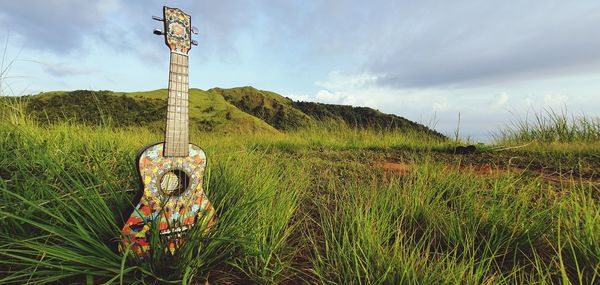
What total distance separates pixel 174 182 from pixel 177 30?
2.92ft

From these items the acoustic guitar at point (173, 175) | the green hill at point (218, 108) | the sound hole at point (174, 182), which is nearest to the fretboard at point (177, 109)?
the acoustic guitar at point (173, 175)

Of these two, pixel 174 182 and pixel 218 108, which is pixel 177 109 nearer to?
pixel 174 182

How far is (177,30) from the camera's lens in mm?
1987

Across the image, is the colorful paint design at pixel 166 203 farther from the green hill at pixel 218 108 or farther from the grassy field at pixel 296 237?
the green hill at pixel 218 108

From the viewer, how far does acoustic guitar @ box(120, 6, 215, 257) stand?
64.1 inches

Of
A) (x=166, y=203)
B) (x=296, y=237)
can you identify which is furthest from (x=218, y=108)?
(x=166, y=203)

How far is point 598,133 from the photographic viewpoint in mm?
6750

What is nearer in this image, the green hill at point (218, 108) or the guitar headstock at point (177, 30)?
the guitar headstock at point (177, 30)

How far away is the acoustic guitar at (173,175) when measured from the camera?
1629 millimetres

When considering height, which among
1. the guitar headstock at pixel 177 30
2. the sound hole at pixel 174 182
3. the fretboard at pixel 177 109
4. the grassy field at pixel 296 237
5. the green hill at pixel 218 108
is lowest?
the grassy field at pixel 296 237

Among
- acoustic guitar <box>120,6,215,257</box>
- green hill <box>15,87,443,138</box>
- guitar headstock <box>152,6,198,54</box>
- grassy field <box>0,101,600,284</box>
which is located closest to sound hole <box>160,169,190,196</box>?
acoustic guitar <box>120,6,215,257</box>

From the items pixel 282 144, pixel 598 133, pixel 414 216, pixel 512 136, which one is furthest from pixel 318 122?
pixel 414 216

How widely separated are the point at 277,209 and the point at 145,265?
759 millimetres

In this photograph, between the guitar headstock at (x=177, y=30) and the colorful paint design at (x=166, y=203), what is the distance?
0.60 m
